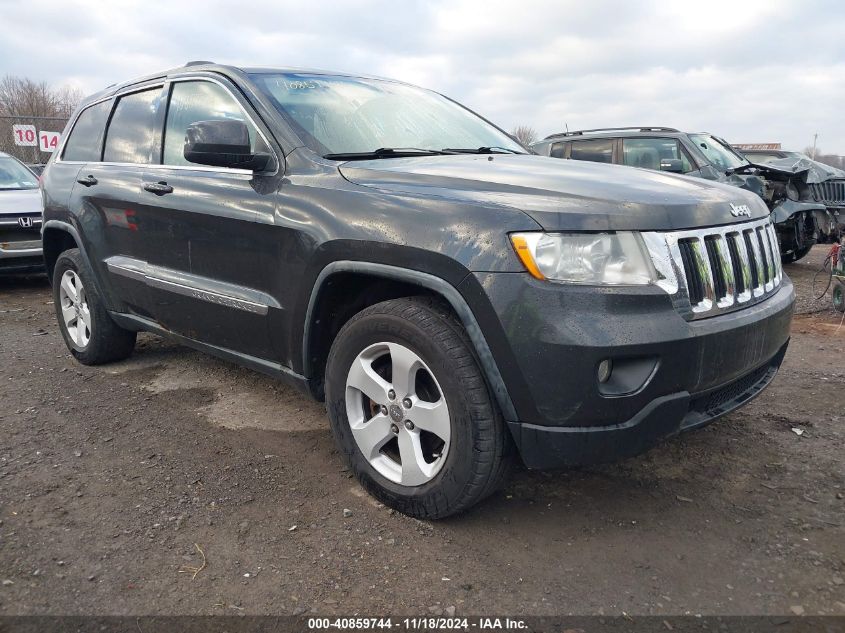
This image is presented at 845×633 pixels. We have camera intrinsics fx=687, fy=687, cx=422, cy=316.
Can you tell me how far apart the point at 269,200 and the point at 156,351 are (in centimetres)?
257

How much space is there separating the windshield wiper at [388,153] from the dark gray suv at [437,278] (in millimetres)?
12

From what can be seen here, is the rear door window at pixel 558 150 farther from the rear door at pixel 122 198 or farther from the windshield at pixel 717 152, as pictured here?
the rear door at pixel 122 198

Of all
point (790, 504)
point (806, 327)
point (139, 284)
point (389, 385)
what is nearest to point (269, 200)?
point (389, 385)

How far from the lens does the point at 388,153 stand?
3.04m

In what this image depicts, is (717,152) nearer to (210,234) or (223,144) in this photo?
(210,234)

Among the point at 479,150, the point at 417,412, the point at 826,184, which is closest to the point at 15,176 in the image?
the point at 479,150

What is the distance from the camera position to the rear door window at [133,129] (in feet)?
12.5

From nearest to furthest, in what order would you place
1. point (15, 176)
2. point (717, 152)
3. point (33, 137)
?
point (15, 176), point (717, 152), point (33, 137)

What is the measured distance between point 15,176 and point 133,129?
5.80 meters

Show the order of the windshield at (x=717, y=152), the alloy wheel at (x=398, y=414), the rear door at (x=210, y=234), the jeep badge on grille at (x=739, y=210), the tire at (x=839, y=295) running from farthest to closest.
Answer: the windshield at (x=717, y=152)
the tire at (x=839, y=295)
the rear door at (x=210, y=234)
the jeep badge on grille at (x=739, y=210)
the alloy wheel at (x=398, y=414)

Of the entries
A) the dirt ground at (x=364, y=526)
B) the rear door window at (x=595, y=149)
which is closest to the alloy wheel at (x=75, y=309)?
the dirt ground at (x=364, y=526)

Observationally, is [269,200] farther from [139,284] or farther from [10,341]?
[10,341]

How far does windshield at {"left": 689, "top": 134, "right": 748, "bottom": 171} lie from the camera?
349 inches

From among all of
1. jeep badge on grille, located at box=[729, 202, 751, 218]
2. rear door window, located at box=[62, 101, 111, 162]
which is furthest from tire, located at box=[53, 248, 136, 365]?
jeep badge on grille, located at box=[729, 202, 751, 218]
